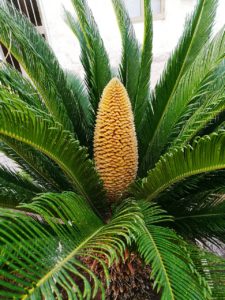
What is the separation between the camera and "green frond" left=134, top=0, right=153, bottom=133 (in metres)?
1.25

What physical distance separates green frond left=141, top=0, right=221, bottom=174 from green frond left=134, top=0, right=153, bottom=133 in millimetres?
80

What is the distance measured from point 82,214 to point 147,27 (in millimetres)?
789

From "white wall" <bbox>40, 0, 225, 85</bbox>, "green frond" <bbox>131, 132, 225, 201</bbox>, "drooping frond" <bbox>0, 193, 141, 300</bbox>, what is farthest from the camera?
"white wall" <bbox>40, 0, 225, 85</bbox>

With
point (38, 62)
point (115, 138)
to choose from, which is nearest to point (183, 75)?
point (115, 138)

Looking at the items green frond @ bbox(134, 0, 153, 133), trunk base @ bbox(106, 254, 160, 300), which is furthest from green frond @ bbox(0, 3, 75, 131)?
trunk base @ bbox(106, 254, 160, 300)

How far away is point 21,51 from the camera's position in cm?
110

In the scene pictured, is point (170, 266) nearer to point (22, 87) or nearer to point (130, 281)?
point (130, 281)

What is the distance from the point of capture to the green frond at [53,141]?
0.75 meters

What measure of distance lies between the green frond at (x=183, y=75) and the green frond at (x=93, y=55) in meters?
0.23

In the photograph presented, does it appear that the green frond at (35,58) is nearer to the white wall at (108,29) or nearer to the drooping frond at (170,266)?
the drooping frond at (170,266)

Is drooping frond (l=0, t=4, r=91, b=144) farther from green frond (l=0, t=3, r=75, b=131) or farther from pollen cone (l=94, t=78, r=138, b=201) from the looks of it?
pollen cone (l=94, t=78, r=138, b=201)

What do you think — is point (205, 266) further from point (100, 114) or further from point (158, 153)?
point (100, 114)

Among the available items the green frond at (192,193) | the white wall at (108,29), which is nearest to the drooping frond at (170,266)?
the green frond at (192,193)

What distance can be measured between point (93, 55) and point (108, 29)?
1.90 metres
